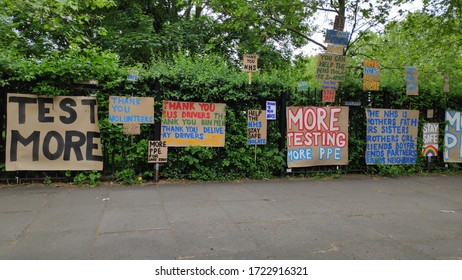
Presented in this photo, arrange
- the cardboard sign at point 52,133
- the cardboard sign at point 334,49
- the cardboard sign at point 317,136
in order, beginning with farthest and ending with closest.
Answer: the cardboard sign at point 334,49, the cardboard sign at point 317,136, the cardboard sign at point 52,133

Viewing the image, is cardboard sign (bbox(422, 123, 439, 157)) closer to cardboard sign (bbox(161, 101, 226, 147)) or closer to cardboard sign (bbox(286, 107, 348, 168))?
cardboard sign (bbox(286, 107, 348, 168))

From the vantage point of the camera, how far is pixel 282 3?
10641 millimetres

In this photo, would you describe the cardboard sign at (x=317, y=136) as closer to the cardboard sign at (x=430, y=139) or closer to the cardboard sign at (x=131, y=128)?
the cardboard sign at (x=430, y=139)

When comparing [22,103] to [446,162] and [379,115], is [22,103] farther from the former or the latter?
[446,162]

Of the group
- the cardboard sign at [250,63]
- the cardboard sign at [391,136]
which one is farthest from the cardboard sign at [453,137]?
the cardboard sign at [250,63]

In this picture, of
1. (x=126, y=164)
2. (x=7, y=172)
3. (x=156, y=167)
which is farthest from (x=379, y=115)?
(x=7, y=172)

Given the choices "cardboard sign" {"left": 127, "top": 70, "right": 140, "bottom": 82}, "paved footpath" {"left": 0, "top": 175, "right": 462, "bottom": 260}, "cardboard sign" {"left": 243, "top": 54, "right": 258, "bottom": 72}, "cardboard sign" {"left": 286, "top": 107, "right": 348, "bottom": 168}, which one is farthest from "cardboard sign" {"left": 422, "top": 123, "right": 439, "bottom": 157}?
"cardboard sign" {"left": 127, "top": 70, "right": 140, "bottom": 82}

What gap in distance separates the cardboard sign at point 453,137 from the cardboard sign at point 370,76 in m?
2.59

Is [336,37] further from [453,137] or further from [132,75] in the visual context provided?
[132,75]

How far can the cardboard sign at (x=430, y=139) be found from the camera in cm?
880

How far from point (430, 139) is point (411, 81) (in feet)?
5.92

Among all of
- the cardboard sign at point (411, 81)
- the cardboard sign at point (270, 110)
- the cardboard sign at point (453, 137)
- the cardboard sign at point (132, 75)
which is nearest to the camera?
the cardboard sign at point (132, 75)

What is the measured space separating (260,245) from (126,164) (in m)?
4.20

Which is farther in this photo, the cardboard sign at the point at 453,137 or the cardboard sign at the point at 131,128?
the cardboard sign at the point at 453,137
